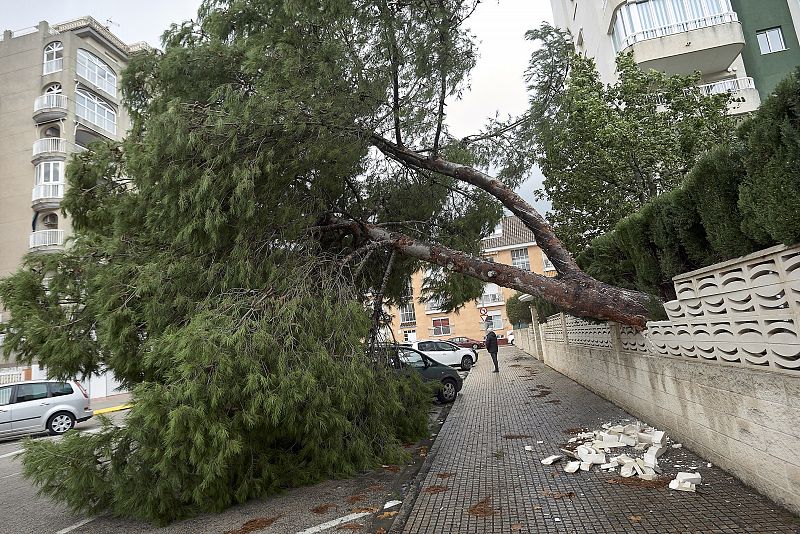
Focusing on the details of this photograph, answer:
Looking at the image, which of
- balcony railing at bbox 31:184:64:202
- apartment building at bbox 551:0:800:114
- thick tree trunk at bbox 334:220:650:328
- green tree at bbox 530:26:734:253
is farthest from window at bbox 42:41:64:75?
green tree at bbox 530:26:734:253

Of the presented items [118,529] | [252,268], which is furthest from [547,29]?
[118,529]

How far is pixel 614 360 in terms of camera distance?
8.38 m

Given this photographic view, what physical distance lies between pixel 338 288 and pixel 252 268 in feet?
3.94

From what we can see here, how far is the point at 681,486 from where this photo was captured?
436 cm

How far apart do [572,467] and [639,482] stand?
2.47 feet

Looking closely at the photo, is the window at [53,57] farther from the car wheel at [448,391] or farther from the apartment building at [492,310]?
the apartment building at [492,310]

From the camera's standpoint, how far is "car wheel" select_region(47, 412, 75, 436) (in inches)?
482

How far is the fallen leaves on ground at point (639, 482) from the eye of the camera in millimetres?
4570

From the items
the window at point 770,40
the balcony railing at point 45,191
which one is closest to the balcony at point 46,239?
the balcony railing at point 45,191

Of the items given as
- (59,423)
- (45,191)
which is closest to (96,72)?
(45,191)

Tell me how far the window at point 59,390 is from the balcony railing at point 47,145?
17.1m

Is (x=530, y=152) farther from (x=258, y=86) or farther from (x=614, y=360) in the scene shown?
(x=258, y=86)

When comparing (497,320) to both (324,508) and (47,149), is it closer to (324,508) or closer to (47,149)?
(47,149)

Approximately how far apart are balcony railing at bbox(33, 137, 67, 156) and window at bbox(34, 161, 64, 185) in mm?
611
